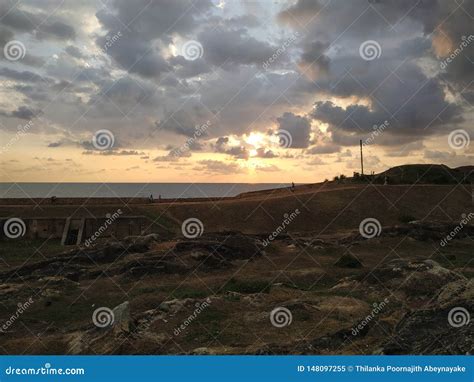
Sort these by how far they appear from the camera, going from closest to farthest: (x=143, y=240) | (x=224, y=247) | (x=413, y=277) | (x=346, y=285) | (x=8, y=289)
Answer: (x=413, y=277)
(x=346, y=285)
(x=8, y=289)
(x=224, y=247)
(x=143, y=240)

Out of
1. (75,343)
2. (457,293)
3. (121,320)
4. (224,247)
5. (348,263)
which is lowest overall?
(75,343)

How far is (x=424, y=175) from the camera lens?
250 ft

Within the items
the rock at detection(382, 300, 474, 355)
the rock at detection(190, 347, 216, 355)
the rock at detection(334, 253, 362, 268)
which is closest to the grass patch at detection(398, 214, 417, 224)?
the rock at detection(334, 253, 362, 268)

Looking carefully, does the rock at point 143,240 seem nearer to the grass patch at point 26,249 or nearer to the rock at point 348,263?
the grass patch at point 26,249

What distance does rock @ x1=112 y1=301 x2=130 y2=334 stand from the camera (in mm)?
14728

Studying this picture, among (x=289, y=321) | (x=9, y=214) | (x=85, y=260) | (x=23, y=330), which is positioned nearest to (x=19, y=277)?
(x=85, y=260)

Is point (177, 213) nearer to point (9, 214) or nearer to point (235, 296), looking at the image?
point (9, 214)

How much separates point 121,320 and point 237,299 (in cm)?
627

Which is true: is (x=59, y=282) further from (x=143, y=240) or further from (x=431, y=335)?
(x=431, y=335)

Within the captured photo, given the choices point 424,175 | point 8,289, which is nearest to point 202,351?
point 8,289

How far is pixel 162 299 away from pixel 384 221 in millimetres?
34381

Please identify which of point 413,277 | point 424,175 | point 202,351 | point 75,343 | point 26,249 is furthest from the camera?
point 424,175
